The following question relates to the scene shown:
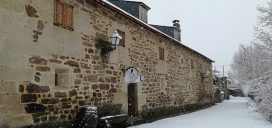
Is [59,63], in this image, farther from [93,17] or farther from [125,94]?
[125,94]

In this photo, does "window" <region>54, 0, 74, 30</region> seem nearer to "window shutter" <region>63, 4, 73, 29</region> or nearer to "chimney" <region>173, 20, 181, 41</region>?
"window shutter" <region>63, 4, 73, 29</region>

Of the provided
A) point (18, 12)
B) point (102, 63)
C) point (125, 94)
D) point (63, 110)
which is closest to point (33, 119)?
point (63, 110)

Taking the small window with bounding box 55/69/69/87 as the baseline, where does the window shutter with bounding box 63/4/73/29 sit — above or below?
above

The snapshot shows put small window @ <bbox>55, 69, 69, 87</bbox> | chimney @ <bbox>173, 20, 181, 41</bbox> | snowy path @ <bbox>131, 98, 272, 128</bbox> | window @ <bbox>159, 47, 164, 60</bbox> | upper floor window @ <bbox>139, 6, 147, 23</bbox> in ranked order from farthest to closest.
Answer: chimney @ <bbox>173, 20, 181, 41</bbox> → upper floor window @ <bbox>139, 6, 147, 23</bbox> → window @ <bbox>159, 47, 164, 60</bbox> → snowy path @ <bbox>131, 98, 272, 128</bbox> → small window @ <bbox>55, 69, 69, 87</bbox>

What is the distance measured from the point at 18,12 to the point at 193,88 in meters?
16.6

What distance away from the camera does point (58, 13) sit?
29.2 feet

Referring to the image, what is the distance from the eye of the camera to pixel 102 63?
10.8 meters

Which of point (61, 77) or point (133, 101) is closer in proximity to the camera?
point (61, 77)

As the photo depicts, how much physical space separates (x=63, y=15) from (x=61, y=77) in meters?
1.67

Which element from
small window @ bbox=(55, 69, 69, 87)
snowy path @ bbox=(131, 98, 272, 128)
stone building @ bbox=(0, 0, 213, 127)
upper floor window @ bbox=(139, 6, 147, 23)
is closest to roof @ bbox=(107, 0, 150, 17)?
upper floor window @ bbox=(139, 6, 147, 23)

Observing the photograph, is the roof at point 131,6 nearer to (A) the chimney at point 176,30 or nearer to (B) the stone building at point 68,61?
(B) the stone building at point 68,61

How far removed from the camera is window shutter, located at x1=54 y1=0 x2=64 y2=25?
882 centimetres

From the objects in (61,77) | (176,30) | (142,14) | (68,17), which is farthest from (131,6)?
(61,77)

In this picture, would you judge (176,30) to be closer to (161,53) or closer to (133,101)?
(161,53)
